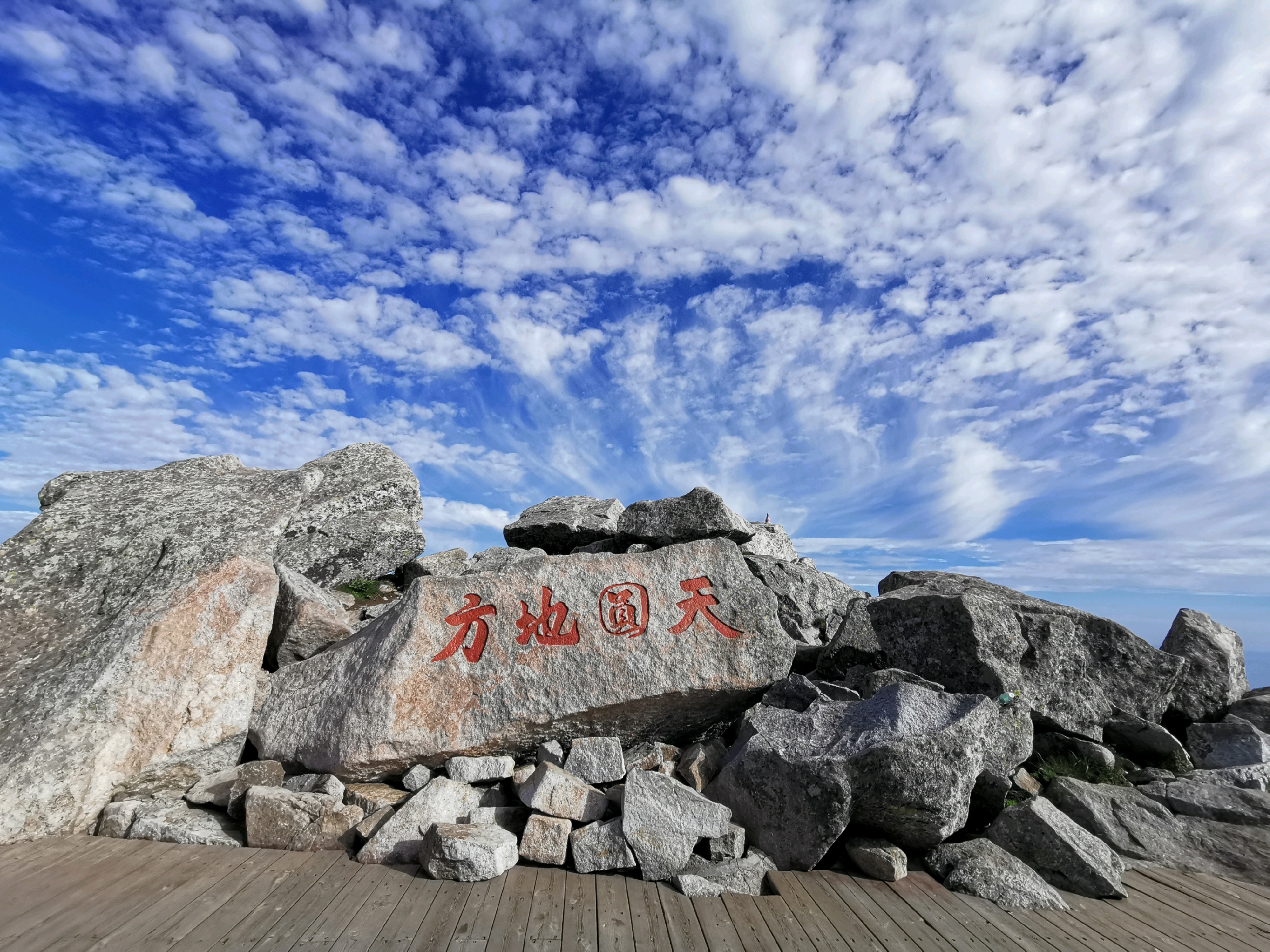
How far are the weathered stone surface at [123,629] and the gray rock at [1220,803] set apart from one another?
36.3 ft

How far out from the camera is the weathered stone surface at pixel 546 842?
6520 mm

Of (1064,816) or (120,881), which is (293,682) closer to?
(120,881)

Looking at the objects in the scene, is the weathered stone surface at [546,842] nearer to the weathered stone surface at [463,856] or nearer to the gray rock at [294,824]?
the weathered stone surface at [463,856]

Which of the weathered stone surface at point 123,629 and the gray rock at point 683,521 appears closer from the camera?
Result: the weathered stone surface at point 123,629

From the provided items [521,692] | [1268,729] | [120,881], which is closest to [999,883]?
[521,692]

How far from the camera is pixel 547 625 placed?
8.51 metres

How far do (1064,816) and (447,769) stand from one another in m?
6.41

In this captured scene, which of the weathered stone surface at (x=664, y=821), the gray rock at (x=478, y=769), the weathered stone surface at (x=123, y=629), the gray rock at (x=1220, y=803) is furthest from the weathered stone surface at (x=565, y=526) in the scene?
the gray rock at (x=1220, y=803)

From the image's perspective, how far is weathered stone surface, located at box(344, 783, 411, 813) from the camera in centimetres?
726

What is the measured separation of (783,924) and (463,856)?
9.11 feet

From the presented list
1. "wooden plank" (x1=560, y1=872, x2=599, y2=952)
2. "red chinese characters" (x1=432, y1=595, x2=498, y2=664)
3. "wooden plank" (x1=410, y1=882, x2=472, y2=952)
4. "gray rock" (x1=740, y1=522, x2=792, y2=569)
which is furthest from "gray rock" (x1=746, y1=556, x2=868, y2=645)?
"wooden plank" (x1=410, y1=882, x2=472, y2=952)

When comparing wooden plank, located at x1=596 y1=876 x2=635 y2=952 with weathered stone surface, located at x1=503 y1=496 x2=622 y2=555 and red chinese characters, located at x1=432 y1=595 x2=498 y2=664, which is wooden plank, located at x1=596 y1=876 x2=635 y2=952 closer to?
red chinese characters, located at x1=432 y1=595 x2=498 y2=664

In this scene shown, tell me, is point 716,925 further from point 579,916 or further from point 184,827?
point 184,827

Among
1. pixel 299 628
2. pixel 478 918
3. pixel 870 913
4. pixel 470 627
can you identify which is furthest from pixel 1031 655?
pixel 299 628
